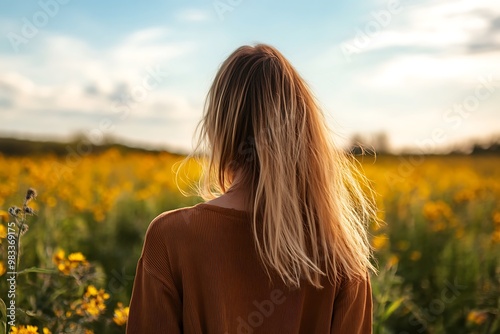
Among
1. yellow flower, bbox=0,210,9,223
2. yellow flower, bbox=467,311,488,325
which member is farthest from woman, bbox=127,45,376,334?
yellow flower, bbox=467,311,488,325

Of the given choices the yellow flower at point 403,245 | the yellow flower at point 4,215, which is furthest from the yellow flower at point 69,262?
the yellow flower at point 403,245

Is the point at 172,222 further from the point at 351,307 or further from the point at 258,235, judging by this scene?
the point at 351,307

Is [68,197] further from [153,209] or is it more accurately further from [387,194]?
[387,194]

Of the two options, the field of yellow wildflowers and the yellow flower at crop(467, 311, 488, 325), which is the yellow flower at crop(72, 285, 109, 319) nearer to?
the field of yellow wildflowers

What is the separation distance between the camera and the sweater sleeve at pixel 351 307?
5.79 ft

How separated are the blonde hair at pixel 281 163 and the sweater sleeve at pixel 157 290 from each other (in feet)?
0.84

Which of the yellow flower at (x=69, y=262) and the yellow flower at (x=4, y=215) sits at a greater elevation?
the yellow flower at (x=4, y=215)

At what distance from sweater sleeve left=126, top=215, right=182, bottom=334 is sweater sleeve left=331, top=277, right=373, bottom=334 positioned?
1.45 feet

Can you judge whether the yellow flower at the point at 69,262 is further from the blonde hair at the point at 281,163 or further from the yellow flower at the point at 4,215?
the blonde hair at the point at 281,163

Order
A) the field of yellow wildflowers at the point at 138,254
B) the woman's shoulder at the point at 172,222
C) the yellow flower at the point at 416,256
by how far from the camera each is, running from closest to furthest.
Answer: the woman's shoulder at the point at 172,222
the field of yellow wildflowers at the point at 138,254
the yellow flower at the point at 416,256

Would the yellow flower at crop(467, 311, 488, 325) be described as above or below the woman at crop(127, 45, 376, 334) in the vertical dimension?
below

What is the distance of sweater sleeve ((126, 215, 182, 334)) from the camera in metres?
1.67

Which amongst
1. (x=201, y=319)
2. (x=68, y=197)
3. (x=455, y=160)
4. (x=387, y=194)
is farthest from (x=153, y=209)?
(x=455, y=160)

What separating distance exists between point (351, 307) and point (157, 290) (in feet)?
1.79
